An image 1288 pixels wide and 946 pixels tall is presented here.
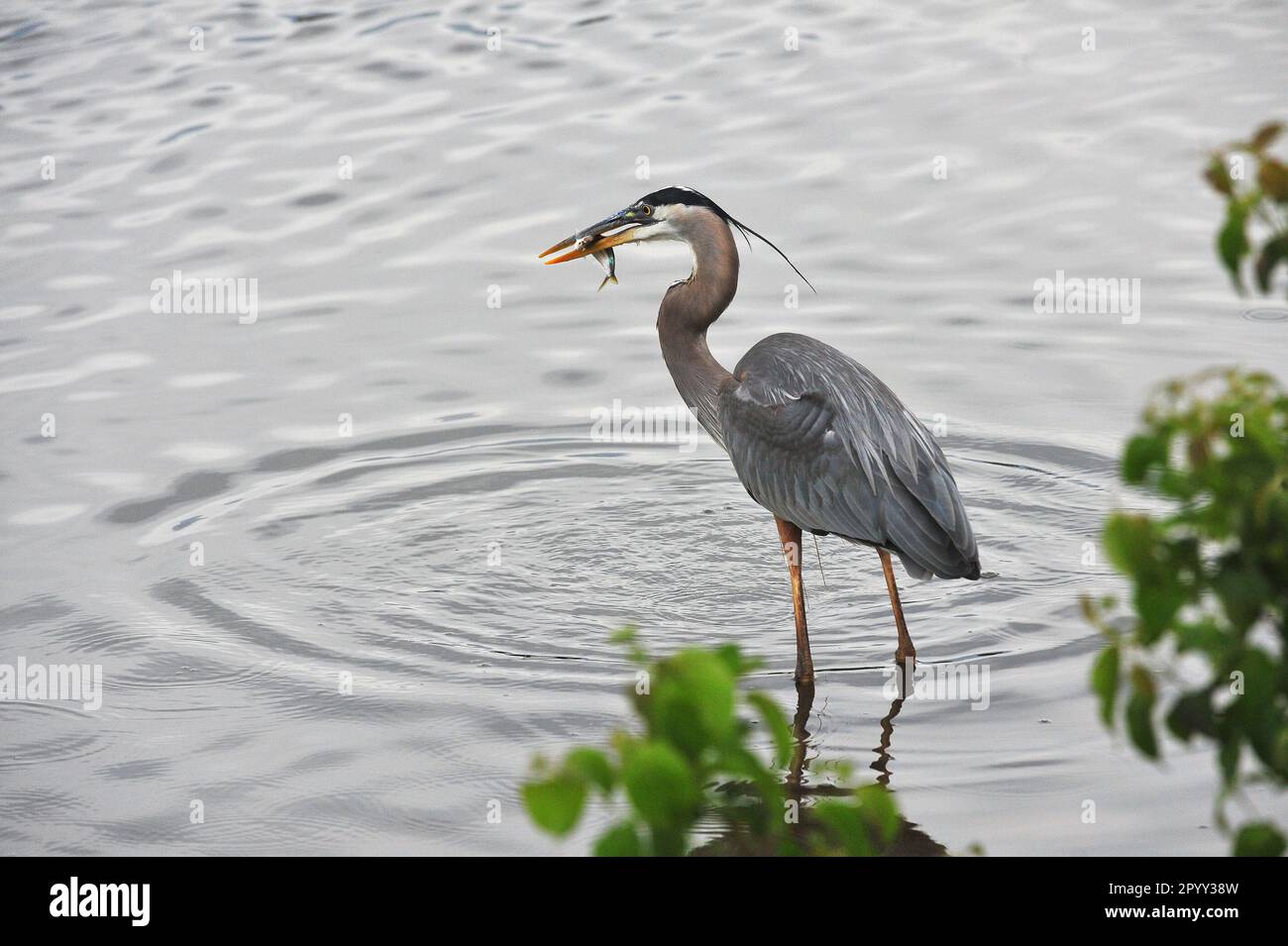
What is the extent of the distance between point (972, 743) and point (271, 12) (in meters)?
14.8

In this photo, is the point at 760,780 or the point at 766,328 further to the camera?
the point at 766,328

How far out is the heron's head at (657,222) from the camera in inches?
312

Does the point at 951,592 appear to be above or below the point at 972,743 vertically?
above

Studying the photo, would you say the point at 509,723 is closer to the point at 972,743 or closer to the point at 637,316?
the point at 972,743

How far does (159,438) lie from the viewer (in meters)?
9.85

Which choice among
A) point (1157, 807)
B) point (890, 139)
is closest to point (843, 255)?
point (890, 139)

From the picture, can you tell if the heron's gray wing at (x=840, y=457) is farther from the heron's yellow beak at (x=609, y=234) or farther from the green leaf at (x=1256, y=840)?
the green leaf at (x=1256, y=840)

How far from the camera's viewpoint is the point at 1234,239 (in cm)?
222

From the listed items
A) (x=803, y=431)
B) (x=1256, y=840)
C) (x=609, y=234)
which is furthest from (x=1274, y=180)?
(x=609, y=234)

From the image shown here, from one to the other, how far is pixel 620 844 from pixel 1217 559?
2.88 feet

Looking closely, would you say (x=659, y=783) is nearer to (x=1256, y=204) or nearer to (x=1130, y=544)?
(x=1130, y=544)

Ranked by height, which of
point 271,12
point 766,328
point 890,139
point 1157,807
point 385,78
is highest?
point 271,12

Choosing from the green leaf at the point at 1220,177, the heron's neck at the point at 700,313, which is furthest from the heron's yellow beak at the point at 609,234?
the green leaf at the point at 1220,177

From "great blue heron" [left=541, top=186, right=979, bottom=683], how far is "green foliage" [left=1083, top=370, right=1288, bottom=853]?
4.59 metres
